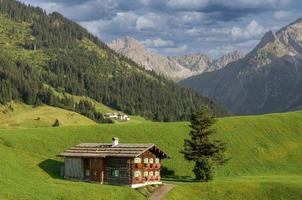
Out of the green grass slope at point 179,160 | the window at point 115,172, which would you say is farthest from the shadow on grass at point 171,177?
the window at point 115,172

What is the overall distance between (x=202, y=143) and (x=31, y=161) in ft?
93.8

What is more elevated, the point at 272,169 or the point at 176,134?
the point at 176,134

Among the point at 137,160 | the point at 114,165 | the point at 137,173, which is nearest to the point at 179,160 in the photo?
the point at 137,160

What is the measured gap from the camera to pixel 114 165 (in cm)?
7588

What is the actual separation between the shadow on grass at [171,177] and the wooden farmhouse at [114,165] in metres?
6.56

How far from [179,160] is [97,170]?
23.4m

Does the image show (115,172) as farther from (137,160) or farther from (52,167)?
(52,167)

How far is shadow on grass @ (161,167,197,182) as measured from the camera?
278 ft

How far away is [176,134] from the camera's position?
356ft

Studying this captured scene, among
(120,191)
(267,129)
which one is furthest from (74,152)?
(267,129)

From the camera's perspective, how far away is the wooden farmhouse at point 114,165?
74875mm

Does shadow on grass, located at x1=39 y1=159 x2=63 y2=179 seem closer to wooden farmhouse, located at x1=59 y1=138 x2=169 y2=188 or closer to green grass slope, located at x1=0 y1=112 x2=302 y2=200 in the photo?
green grass slope, located at x1=0 y1=112 x2=302 y2=200

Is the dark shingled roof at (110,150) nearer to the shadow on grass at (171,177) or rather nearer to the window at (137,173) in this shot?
the window at (137,173)

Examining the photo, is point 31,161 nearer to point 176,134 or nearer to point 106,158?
point 106,158
